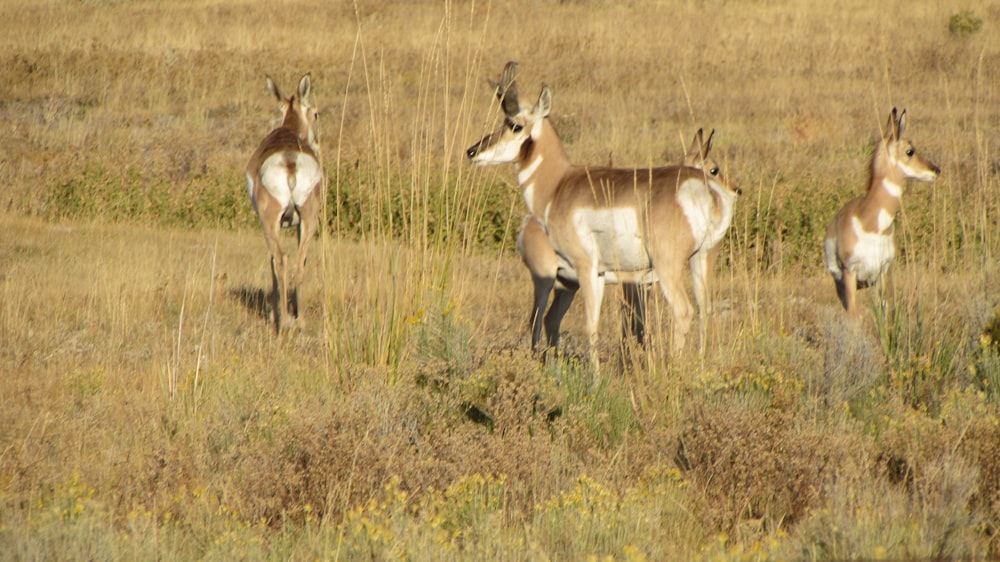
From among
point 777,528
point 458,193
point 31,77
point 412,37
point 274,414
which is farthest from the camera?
point 412,37

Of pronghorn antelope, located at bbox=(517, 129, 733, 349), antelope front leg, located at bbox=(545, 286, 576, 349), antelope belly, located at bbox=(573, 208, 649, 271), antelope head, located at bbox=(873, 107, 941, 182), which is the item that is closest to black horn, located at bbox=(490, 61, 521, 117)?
pronghorn antelope, located at bbox=(517, 129, 733, 349)

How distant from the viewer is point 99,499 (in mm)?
5496

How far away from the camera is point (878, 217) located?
31.0 ft

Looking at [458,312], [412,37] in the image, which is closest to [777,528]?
[458,312]

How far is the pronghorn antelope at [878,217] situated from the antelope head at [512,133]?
3.01 m

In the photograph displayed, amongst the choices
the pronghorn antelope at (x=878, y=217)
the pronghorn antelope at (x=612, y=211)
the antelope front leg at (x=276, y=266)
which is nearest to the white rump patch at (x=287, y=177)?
the antelope front leg at (x=276, y=266)

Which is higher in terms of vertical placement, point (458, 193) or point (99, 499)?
point (458, 193)

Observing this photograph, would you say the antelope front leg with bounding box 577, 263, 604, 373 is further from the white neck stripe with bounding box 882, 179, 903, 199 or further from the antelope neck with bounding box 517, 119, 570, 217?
the white neck stripe with bounding box 882, 179, 903, 199

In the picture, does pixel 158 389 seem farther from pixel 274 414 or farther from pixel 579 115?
pixel 579 115

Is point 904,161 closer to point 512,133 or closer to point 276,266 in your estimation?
point 512,133

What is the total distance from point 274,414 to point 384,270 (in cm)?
111

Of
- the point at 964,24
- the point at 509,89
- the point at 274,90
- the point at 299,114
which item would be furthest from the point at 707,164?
the point at 964,24

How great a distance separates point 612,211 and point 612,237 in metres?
0.17

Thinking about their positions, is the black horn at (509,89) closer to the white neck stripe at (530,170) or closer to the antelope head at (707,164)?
the white neck stripe at (530,170)
